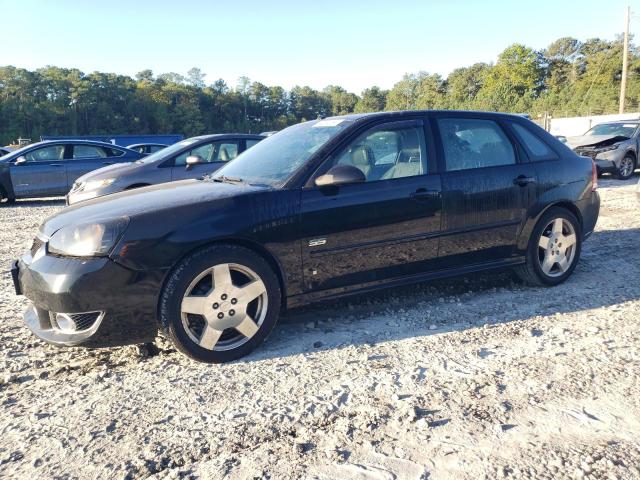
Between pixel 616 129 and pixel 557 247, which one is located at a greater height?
pixel 616 129

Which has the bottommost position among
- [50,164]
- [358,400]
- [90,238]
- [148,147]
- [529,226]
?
[358,400]

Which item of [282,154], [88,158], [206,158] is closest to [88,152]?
[88,158]

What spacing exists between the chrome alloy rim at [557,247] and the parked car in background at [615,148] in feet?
30.3

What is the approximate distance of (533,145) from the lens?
4367mm

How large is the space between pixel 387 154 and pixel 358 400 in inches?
76.4

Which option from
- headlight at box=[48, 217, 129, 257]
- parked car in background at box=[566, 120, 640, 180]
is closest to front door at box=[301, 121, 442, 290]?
headlight at box=[48, 217, 129, 257]

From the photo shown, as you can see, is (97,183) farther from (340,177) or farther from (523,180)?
(523,180)

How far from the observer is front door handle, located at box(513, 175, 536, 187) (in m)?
4.12

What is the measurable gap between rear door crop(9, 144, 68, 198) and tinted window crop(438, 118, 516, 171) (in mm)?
10255

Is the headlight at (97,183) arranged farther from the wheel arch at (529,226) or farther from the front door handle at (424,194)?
the wheel arch at (529,226)

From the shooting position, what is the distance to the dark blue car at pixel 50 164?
11.2m

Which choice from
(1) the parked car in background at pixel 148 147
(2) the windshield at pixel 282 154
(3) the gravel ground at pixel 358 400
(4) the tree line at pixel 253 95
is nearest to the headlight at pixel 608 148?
(3) the gravel ground at pixel 358 400

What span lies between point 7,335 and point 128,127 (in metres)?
90.0

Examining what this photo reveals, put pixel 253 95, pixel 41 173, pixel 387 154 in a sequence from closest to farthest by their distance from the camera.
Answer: pixel 387 154
pixel 41 173
pixel 253 95
